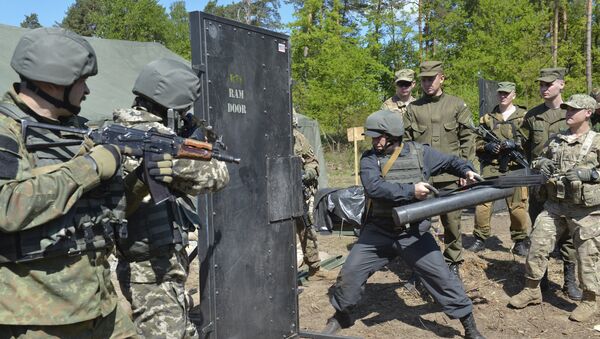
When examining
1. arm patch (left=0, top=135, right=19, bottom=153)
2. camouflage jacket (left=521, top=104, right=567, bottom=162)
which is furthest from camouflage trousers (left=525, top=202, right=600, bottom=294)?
arm patch (left=0, top=135, right=19, bottom=153)

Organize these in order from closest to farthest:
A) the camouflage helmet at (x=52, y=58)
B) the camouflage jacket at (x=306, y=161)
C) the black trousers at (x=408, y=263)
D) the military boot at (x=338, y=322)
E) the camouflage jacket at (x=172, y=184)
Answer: the camouflage helmet at (x=52, y=58) → the camouflage jacket at (x=172, y=184) → the black trousers at (x=408, y=263) → the military boot at (x=338, y=322) → the camouflage jacket at (x=306, y=161)

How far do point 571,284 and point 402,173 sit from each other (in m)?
2.34

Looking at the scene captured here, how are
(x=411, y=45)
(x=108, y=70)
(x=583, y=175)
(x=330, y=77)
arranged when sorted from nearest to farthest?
(x=583, y=175)
(x=108, y=70)
(x=330, y=77)
(x=411, y=45)

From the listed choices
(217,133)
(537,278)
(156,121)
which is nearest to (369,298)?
(537,278)

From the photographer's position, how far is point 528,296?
5691 mm

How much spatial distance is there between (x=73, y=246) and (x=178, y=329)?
111 cm

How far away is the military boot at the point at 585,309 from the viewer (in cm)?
534

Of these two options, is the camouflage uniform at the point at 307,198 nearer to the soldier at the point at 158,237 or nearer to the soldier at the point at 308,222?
the soldier at the point at 308,222

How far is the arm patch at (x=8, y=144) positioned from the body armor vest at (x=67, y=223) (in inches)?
3.4

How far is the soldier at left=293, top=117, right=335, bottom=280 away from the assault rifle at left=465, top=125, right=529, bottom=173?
1827 millimetres

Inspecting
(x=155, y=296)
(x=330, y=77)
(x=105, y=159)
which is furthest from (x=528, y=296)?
(x=330, y=77)

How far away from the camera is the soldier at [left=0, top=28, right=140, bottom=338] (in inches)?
88.4

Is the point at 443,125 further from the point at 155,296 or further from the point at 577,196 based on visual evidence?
the point at 155,296

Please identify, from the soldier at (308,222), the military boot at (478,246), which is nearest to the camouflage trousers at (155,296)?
the soldier at (308,222)
